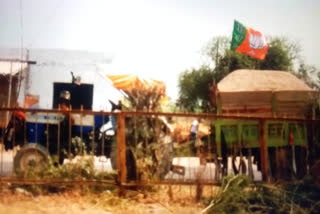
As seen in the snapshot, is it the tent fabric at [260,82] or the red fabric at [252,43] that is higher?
the red fabric at [252,43]

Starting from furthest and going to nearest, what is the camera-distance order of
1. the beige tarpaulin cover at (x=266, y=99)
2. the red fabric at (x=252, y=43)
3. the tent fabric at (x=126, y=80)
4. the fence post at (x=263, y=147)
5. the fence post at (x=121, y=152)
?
the red fabric at (x=252, y=43) → the tent fabric at (x=126, y=80) → the beige tarpaulin cover at (x=266, y=99) → the fence post at (x=263, y=147) → the fence post at (x=121, y=152)

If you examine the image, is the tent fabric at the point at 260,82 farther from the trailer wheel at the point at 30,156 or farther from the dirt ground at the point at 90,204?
the trailer wheel at the point at 30,156

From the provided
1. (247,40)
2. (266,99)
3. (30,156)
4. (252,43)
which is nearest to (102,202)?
(30,156)

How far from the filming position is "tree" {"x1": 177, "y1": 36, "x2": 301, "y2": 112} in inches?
933

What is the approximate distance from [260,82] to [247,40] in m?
4.97

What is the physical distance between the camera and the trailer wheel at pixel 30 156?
5863mm

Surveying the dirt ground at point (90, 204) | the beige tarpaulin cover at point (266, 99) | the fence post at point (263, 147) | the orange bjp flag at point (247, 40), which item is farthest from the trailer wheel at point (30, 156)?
the orange bjp flag at point (247, 40)

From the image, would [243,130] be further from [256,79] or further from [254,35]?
[254,35]

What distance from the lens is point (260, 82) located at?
6969 millimetres

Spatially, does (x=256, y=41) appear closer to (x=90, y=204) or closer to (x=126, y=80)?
(x=126, y=80)

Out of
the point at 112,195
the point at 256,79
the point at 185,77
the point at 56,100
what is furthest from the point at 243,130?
the point at 185,77

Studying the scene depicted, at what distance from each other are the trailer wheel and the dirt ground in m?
0.84

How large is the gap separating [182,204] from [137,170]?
0.88 meters

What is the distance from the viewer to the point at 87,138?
6.56 meters
